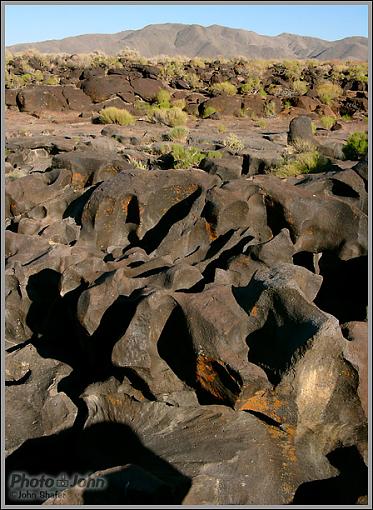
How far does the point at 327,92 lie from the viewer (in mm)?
26719

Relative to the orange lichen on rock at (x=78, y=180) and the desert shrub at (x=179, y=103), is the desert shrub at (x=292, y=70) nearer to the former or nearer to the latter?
the desert shrub at (x=179, y=103)

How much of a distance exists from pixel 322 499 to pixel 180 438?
104 centimetres

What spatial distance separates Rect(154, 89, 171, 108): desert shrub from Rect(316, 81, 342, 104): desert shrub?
712 cm

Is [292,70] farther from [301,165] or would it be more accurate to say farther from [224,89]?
[301,165]

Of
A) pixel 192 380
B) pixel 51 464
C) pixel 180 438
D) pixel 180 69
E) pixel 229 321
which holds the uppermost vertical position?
pixel 180 69

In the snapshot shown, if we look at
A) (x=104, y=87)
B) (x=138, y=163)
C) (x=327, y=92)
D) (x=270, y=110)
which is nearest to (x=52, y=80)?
(x=104, y=87)

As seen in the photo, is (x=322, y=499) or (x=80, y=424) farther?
(x=80, y=424)

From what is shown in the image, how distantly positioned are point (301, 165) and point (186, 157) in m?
2.48

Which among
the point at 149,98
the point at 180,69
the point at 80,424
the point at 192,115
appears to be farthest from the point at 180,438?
the point at 180,69

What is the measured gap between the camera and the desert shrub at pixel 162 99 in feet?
76.8

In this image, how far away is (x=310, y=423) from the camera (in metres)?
3.95

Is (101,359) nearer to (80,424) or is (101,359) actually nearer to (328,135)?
(80,424)

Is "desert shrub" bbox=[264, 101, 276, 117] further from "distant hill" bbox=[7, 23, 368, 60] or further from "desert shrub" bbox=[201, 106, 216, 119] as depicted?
"distant hill" bbox=[7, 23, 368, 60]

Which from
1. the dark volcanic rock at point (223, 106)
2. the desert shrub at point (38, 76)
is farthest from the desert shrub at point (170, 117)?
the desert shrub at point (38, 76)
